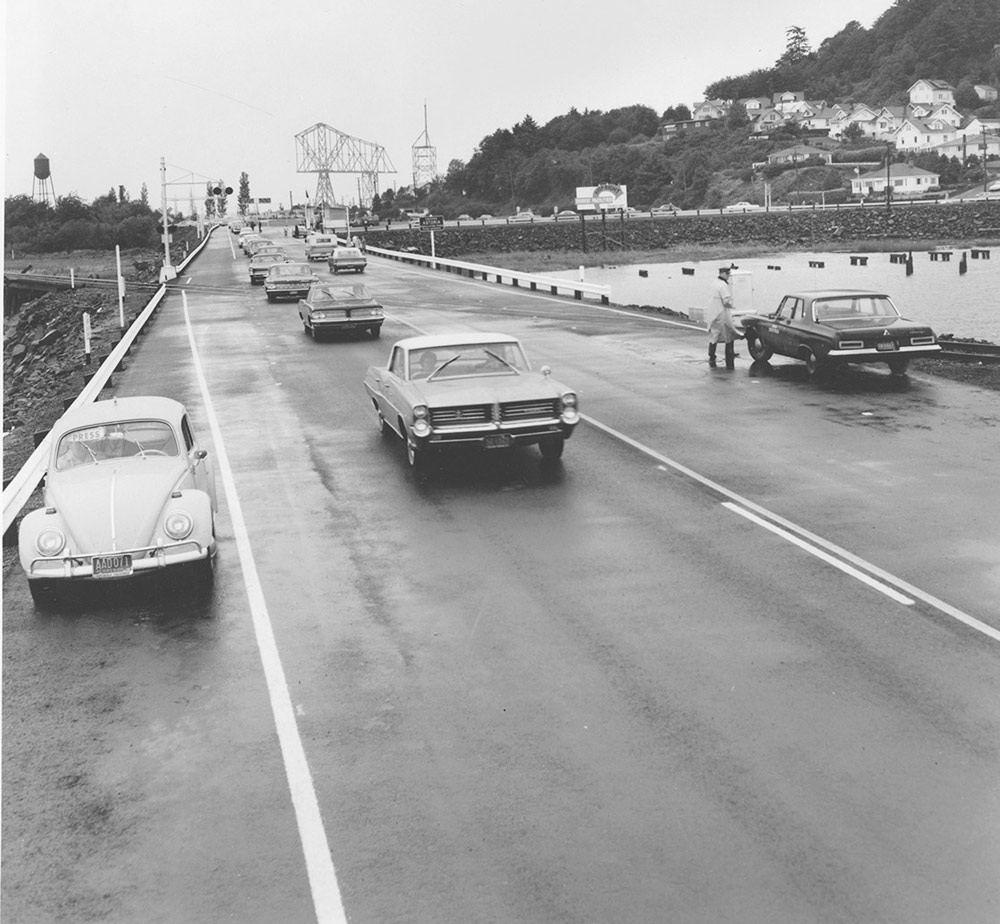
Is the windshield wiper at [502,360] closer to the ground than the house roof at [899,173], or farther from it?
closer to the ground

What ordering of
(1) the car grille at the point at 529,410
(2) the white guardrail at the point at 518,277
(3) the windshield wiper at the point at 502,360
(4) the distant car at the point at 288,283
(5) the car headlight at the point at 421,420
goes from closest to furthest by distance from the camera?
(5) the car headlight at the point at 421,420 → (1) the car grille at the point at 529,410 → (3) the windshield wiper at the point at 502,360 → (2) the white guardrail at the point at 518,277 → (4) the distant car at the point at 288,283

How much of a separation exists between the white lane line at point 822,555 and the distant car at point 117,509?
17.6 ft

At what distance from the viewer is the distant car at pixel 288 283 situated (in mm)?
42531

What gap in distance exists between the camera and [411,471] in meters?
15.4

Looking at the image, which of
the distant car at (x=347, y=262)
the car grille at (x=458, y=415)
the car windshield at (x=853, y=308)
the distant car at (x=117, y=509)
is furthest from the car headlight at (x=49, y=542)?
the distant car at (x=347, y=262)

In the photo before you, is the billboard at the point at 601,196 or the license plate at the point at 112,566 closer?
the license plate at the point at 112,566

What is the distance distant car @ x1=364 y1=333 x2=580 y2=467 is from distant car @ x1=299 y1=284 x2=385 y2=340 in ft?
45.0

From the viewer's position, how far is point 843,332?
20.5 m

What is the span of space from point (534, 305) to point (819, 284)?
43.1 metres

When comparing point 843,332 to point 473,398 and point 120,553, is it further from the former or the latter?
point 120,553

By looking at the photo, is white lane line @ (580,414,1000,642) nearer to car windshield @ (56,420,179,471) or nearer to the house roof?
car windshield @ (56,420,179,471)

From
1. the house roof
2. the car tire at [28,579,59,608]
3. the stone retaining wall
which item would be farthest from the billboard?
the car tire at [28,579,59,608]

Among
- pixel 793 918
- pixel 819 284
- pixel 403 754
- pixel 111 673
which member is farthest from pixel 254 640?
pixel 819 284

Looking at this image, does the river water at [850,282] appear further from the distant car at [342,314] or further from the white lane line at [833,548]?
the white lane line at [833,548]
